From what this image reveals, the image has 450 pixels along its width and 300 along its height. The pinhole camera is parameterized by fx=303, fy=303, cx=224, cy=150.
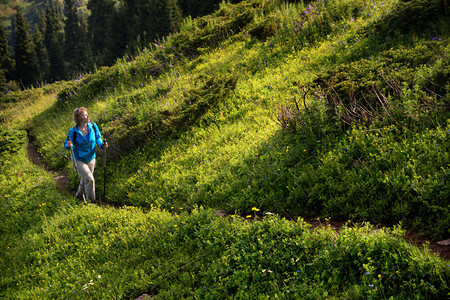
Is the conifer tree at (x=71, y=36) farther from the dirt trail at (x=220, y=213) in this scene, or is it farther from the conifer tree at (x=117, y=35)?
the dirt trail at (x=220, y=213)

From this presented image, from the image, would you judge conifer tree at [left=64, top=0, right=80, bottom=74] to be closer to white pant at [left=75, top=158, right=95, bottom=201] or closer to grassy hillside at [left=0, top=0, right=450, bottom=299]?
grassy hillside at [left=0, top=0, right=450, bottom=299]

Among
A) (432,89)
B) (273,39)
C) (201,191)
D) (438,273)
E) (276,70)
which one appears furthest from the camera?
(273,39)

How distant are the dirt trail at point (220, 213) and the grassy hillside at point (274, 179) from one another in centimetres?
15

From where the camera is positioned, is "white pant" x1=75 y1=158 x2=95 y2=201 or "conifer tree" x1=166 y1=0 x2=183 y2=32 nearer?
"white pant" x1=75 y1=158 x2=95 y2=201

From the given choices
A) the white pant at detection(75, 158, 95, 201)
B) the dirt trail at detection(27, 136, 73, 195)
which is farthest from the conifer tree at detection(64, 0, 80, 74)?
the white pant at detection(75, 158, 95, 201)

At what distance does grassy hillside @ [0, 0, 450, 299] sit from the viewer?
387 cm

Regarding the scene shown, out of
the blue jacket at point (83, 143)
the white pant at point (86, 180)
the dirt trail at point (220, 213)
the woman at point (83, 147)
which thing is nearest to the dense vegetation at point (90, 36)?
the dirt trail at point (220, 213)

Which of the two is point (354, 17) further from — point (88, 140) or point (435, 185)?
point (88, 140)

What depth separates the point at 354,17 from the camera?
989cm

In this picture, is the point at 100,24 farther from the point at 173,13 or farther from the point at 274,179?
the point at 274,179

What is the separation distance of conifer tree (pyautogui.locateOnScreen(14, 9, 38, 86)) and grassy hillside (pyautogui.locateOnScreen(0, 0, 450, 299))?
154ft

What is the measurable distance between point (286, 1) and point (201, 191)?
1079 centimetres

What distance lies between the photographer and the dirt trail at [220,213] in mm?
3486

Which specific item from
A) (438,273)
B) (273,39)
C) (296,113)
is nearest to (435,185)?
(438,273)
